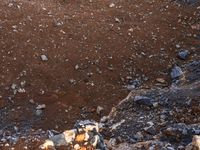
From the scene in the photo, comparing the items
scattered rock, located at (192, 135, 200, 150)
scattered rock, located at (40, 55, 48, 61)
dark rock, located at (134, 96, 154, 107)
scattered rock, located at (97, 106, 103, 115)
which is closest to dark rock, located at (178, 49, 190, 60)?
dark rock, located at (134, 96, 154, 107)

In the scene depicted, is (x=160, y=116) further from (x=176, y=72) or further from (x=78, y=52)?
(x=78, y=52)

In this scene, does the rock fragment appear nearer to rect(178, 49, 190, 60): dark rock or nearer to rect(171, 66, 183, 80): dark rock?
rect(171, 66, 183, 80): dark rock

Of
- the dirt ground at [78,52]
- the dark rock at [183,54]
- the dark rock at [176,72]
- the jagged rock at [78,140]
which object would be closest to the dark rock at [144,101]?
the dirt ground at [78,52]

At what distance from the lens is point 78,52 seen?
35.4 ft

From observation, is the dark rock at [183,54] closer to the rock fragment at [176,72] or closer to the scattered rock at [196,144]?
the rock fragment at [176,72]

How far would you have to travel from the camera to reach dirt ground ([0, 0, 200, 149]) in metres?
9.80

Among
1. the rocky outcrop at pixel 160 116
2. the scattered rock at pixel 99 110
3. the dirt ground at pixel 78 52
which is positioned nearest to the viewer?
the rocky outcrop at pixel 160 116

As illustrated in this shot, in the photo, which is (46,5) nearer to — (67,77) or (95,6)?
(95,6)

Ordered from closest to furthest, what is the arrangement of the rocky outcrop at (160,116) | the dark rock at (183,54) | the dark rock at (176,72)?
the rocky outcrop at (160,116), the dark rock at (176,72), the dark rock at (183,54)

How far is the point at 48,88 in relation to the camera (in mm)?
10039

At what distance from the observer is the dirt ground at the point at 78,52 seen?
9.80m

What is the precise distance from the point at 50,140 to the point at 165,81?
3890 millimetres

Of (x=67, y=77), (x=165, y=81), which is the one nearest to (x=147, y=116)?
(x=165, y=81)

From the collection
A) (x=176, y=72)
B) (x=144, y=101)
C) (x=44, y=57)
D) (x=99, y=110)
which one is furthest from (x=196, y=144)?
(x=44, y=57)
